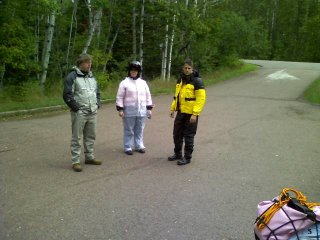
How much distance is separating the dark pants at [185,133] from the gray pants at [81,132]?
1.59 metres

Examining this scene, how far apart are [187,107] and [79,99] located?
197cm

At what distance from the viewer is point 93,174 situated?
692 centimetres

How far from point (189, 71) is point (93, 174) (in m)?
2.48

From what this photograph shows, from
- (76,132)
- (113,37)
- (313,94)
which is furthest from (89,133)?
(113,37)

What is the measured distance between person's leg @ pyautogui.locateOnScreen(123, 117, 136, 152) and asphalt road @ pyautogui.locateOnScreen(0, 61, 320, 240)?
20 cm

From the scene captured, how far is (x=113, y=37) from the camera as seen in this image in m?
24.9

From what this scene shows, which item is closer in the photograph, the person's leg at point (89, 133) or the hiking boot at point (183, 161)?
the person's leg at point (89, 133)

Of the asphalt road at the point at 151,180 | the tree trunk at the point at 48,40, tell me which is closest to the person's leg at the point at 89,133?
the asphalt road at the point at 151,180

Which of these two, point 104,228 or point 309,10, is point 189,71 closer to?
point 104,228

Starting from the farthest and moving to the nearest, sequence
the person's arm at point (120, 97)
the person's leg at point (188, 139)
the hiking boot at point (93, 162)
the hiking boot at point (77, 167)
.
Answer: the person's arm at point (120, 97) < the person's leg at point (188, 139) < the hiking boot at point (93, 162) < the hiking boot at point (77, 167)

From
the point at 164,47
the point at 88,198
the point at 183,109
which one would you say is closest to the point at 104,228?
the point at 88,198

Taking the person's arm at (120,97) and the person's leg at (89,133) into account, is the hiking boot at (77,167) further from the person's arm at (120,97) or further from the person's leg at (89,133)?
the person's arm at (120,97)

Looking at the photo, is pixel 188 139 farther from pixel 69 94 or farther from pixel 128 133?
pixel 69 94

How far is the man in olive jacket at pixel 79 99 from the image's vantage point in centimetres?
687
